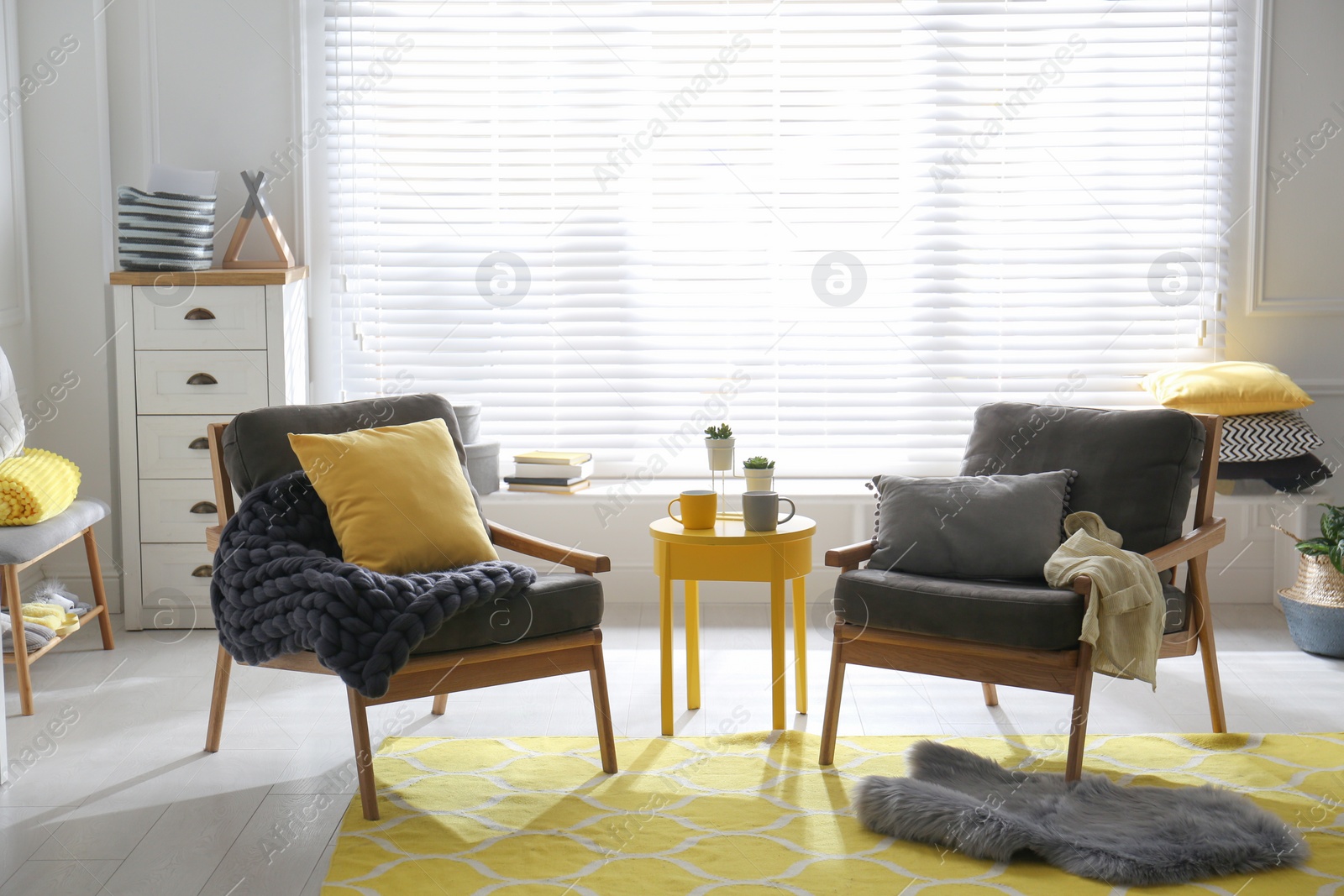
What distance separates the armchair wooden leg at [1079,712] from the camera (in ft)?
8.05

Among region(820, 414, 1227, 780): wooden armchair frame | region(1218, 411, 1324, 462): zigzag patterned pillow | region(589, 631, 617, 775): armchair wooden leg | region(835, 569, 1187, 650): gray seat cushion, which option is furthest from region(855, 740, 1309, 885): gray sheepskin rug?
region(1218, 411, 1324, 462): zigzag patterned pillow

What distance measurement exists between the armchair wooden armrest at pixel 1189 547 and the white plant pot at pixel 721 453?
3.47ft

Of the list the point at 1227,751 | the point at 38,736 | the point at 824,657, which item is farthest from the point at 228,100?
the point at 1227,751

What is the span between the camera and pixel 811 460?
4.21 metres

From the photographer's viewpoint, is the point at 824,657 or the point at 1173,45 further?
the point at 1173,45

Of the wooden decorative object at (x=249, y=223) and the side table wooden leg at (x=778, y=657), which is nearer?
the side table wooden leg at (x=778, y=657)

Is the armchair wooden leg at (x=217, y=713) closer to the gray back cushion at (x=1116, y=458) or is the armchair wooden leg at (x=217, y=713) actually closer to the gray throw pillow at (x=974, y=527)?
the gray throw pillow at (x=974, y=527)

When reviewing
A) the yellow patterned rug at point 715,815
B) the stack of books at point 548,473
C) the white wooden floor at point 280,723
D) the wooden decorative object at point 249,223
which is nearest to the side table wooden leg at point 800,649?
the white wooden floor at point 280,723

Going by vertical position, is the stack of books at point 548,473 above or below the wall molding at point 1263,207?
below

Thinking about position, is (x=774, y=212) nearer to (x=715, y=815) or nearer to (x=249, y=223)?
(x=249, y=223)

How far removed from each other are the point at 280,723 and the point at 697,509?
119cm

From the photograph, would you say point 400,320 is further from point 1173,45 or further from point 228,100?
point 1173,45

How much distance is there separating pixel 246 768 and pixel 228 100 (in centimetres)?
232

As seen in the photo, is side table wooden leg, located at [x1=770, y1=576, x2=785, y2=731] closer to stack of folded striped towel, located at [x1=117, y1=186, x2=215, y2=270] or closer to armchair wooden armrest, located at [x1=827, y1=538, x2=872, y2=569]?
armchair wooden armrest, located at [x1=827, y1=538, x2=872, y2=569]
